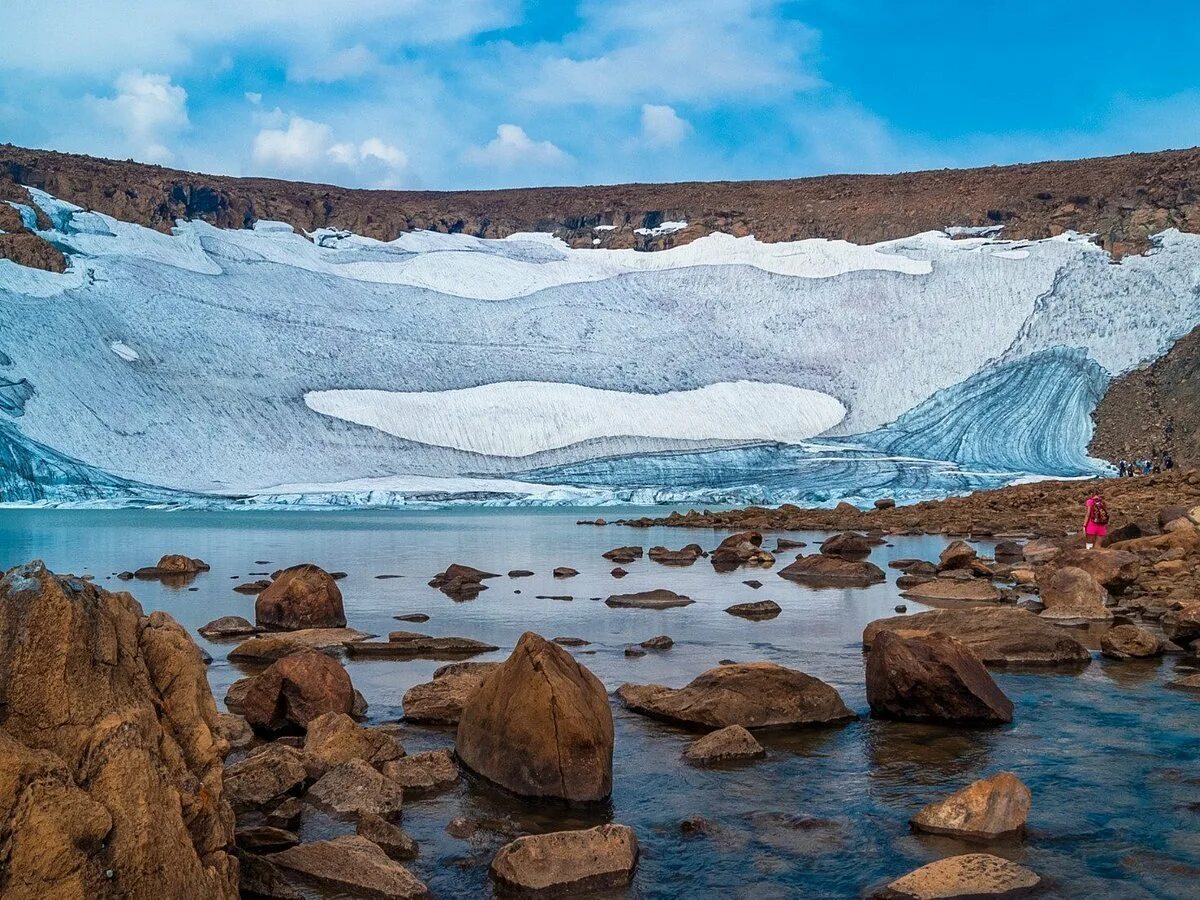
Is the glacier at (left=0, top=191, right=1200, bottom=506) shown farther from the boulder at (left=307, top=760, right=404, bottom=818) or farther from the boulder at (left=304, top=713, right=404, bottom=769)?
the boulder at (left=307, top=760, right=404, bottom=818)

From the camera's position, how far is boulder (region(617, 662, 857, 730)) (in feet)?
25.2

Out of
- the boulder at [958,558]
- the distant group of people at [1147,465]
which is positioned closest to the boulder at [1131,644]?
the boulder at [958,558]

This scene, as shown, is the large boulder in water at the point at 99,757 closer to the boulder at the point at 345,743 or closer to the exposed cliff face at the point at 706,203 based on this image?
the boulder at the point at 345,743

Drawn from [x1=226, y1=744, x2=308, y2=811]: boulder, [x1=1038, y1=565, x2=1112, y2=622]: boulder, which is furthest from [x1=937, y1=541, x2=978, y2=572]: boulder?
[x1=226, y1=744, x2=308, y2=811]: boulder

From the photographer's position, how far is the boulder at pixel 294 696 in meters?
7.59

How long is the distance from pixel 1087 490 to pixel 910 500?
6.21 meters

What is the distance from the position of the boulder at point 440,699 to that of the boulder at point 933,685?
2.59 metres

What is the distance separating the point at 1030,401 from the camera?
3997cm

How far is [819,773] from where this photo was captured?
6.58 metres

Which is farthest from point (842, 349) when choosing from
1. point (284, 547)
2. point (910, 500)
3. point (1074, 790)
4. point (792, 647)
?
point (1074, 790)

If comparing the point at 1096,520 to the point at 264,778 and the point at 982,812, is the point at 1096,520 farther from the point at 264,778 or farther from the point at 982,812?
the point at 264,778

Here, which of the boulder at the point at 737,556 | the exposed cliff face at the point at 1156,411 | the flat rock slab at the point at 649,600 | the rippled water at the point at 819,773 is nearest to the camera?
the rippled water at the point at 819,773

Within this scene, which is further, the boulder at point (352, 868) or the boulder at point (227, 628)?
the boulder at point (227, 628)

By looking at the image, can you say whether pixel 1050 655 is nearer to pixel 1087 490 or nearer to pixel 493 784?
pixel 493 784
